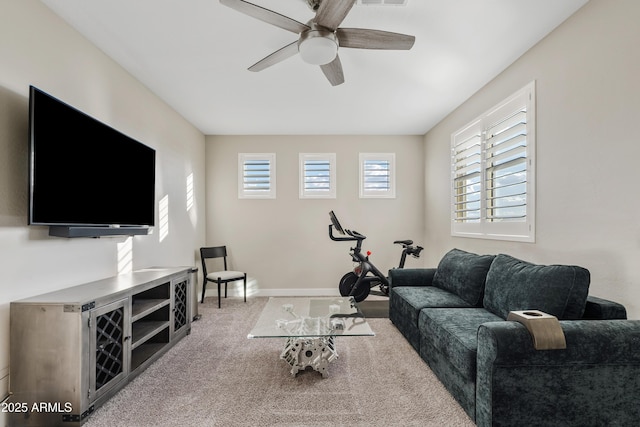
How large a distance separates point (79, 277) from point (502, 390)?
2.93 m

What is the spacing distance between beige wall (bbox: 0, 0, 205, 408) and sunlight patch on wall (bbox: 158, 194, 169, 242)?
117mm

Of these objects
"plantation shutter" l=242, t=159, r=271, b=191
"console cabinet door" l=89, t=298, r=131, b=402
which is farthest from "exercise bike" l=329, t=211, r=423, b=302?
"console cabinet door" l=89, t=298, r=131, b=402

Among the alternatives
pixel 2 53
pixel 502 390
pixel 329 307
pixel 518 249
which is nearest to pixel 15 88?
pixel 2 53

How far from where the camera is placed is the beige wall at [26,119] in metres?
1.93

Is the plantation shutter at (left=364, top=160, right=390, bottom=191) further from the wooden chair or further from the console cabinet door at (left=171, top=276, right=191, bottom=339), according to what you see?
the console cabinet door at (left=171, top=276, right=191, bottom=339)

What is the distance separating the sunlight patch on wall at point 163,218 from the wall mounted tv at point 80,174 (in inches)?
22.9

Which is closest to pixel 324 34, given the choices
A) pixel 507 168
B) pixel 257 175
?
pixel 507 168

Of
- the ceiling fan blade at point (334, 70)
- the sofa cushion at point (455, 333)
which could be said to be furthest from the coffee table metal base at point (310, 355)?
the ceiling fan blade at point (334, 70)

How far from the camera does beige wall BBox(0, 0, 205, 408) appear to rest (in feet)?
6.32

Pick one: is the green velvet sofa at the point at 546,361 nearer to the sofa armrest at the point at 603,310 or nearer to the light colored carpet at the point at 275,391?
the sofa armrest at the point at 603,310

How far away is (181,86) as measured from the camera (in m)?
3.48

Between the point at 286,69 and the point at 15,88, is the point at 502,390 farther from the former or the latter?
the point at 15,88

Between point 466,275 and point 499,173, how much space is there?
1.08m

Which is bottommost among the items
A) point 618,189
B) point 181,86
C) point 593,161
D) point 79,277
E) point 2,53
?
point 79,277
